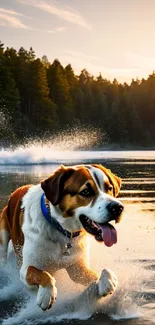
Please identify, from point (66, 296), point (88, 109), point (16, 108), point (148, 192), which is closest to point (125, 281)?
→ point (66, 296)

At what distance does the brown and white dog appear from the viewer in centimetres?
509

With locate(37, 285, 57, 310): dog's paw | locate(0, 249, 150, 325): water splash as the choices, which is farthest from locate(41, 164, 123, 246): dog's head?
locate(0, 249, 150, 325): water splash

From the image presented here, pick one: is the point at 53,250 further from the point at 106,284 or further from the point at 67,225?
the point at 106,284

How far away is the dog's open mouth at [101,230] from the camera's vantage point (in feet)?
16.9

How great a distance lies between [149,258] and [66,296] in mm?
1915

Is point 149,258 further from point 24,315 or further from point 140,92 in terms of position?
point 140,92

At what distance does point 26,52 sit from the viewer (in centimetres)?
9612

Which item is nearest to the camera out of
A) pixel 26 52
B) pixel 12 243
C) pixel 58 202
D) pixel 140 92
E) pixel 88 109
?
pixel 58 202

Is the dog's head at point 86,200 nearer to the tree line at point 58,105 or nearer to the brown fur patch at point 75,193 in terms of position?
the brown fur patch at point 75,193

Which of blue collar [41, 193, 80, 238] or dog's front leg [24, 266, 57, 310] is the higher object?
blue collar [41, 193, 80, 238]

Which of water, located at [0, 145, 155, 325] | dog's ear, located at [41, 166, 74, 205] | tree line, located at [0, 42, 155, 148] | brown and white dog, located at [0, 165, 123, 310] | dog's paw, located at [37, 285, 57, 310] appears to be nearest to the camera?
dog's paw, located at [37, 285, 57, 310]

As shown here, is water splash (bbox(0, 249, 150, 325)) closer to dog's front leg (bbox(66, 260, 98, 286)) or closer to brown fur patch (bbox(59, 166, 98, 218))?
dog's front leg (bbox(66, 260, 98, 286))

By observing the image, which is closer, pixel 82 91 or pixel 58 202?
pixel 58 202

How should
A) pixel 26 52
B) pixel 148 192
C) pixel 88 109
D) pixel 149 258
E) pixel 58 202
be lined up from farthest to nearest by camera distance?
1. pixel 88 109
2. pixel 26 52
3. pixel 148 192
4. pixel 149 258
5. pixel 58 202
